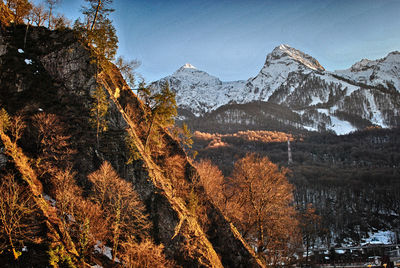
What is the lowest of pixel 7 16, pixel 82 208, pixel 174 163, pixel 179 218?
pixel 179 218

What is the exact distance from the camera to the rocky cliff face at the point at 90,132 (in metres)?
27.9

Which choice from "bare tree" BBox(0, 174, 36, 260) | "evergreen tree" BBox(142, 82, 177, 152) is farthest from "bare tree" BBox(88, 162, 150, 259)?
"evergreen tree" BBox(142, 82, 177, 152)

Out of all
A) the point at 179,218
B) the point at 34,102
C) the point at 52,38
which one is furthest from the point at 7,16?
the point at 179,218

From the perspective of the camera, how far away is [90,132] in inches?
1171

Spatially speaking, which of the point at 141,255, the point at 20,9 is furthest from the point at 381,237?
the point at 20,9

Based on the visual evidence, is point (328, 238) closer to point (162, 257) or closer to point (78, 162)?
point (162, 257)

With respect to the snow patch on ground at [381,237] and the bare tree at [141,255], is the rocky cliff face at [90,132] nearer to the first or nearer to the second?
the bare tree at [141,255]

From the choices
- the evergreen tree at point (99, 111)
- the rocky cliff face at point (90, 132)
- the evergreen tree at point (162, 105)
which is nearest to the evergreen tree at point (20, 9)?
the rocky cliff face at point (90, 132)

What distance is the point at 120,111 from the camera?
32.2 meters

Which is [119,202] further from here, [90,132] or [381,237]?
[381,237]

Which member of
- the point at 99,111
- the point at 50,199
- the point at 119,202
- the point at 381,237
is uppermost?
the point at 99,111

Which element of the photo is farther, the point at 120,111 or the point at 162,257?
the point at 120,111

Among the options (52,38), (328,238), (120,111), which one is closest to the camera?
(120,111)

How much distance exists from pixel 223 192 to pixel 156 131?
16836 millimetres
